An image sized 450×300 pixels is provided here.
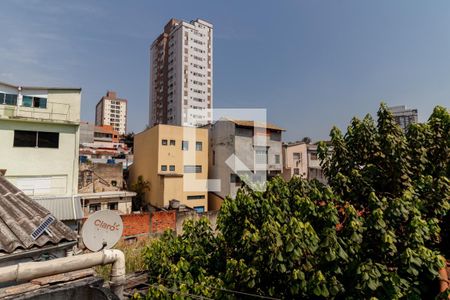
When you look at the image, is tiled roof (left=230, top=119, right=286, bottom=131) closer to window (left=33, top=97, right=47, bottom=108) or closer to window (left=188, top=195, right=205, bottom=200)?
window (left=188, top=195, right=205, bottom=200)

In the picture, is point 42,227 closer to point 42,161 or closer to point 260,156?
point 42,161

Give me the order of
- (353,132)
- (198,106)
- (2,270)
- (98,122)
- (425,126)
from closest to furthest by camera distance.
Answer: (2,270)
(425,126)
(353,132)
(198,106)
(98,122)

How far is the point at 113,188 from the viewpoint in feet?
82.3

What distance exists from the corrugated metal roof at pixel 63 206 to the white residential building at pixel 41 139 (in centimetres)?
6

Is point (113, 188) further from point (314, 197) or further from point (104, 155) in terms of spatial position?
point (314, 197)

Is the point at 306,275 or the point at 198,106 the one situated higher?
the point at 198,106

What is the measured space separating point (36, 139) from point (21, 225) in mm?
14195

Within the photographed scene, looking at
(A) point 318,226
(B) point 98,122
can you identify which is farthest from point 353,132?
(B) point 98,122

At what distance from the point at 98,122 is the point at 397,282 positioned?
108m

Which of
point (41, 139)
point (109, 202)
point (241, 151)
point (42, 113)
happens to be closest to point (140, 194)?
point (109, 202)

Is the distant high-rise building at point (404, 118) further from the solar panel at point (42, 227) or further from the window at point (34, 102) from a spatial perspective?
the window at point (34, 102)

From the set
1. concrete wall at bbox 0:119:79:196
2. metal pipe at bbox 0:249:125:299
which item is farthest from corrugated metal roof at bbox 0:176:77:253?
concrete wall at bbox 0:119:79:196

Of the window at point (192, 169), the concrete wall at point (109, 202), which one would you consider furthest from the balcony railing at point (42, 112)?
the window at point (192, 169)

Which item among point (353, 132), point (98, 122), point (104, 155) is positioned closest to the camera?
point (353, 132)
